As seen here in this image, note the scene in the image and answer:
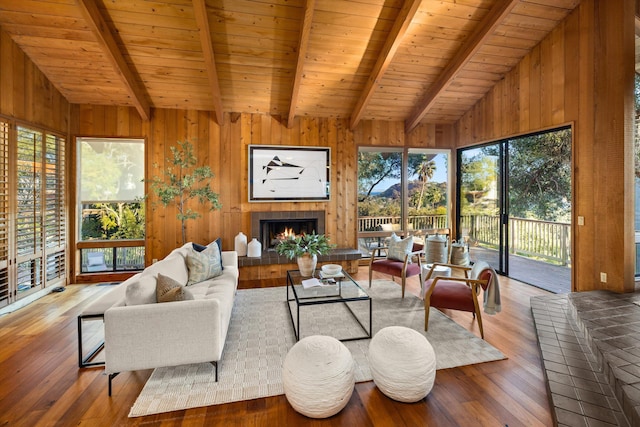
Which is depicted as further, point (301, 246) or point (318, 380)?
point (301, 246)

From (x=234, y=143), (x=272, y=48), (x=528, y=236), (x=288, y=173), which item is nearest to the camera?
(x=272, y=48)

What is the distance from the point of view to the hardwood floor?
1845 mm

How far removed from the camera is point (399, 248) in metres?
4.26

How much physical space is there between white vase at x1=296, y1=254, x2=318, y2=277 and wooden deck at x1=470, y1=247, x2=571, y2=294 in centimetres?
339

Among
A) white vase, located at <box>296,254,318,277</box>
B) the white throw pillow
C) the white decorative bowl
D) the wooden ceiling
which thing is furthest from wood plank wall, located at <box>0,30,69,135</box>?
the white throw pillow

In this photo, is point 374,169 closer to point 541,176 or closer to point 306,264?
point 541,176

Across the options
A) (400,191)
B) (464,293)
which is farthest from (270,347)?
(400,191)

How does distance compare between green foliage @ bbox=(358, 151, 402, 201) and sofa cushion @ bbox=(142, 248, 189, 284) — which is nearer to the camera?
sofa cushion @ bbox=(142, 248, 189, 284)

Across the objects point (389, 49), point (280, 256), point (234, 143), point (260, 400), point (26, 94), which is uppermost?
point (389, 49)

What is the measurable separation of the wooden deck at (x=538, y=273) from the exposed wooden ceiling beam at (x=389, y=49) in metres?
3.41

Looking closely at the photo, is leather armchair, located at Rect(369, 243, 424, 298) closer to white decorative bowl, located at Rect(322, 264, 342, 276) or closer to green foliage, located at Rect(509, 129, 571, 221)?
white decorative bowl, located at Rect(322, 264, 342, 276)

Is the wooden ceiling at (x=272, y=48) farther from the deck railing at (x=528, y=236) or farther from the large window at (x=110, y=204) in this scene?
the deck railing at (x=528, y=236)

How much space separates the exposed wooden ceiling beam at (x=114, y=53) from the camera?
10.3 feet

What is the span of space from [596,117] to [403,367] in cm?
380
